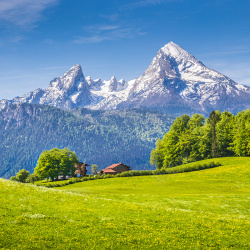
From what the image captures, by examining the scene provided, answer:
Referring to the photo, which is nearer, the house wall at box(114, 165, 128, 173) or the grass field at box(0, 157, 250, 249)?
the grass field at box(0, 157, 250, 249)

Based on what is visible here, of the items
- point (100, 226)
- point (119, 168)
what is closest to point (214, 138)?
point (119, 168)

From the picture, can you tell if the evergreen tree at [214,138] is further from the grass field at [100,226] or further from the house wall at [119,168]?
the house wall at [119,168]

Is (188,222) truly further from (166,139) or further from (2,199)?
(166,139)

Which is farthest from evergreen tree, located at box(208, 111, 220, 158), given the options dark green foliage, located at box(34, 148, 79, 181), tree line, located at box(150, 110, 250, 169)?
dark green foliage, located at box(34, 148, 79, 181)

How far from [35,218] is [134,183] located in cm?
5851

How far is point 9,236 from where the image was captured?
19.6 m

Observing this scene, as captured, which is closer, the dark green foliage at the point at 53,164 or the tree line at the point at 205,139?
the tree line at the point at 205,139

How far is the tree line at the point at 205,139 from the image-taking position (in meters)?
105

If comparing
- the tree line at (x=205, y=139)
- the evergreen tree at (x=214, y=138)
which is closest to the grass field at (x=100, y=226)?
the tree line at (x=205, y=139)

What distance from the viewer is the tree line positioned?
343ft

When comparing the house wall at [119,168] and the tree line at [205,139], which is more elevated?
the tree line at [205,139]

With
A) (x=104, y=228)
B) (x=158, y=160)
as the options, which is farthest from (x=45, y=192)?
(x=158, y=160)

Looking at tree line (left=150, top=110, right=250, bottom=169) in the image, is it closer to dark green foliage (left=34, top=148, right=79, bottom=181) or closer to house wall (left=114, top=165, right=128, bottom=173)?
dark green foliage (left=34, top=148, right=79, bottom=181)

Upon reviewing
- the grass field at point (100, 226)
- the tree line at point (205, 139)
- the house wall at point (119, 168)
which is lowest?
the house wall at point (119, 168)
